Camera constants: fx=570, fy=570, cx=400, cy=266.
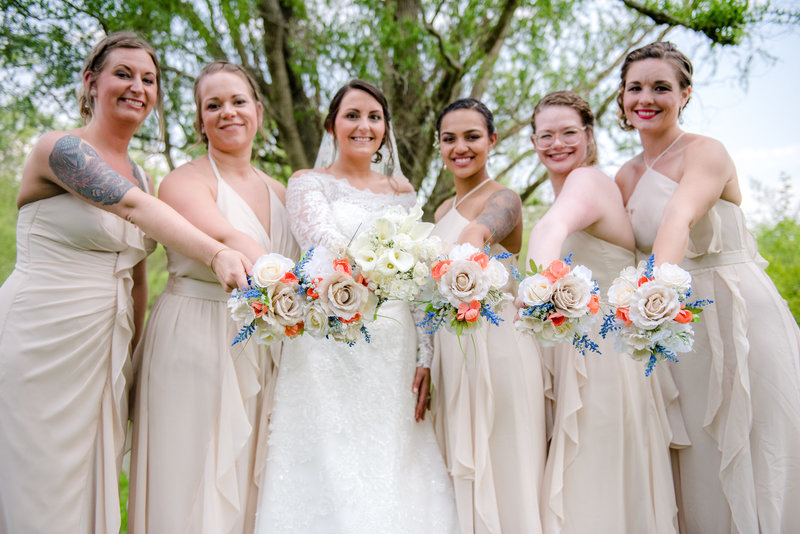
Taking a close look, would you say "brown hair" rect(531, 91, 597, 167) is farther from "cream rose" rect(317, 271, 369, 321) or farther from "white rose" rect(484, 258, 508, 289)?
"cream rose" rect(317, 271, 369, 321)

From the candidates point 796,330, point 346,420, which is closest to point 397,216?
point 346,420

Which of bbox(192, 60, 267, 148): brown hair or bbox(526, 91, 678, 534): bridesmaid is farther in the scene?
bbox(192, 60, 267, 148): brown hair

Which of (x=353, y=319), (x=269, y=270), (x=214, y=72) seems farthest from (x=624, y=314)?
(x=214, y=72)

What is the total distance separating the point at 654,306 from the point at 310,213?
1974mm

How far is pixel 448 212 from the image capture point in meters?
3.86

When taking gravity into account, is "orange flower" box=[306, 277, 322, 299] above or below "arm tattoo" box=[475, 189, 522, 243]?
below

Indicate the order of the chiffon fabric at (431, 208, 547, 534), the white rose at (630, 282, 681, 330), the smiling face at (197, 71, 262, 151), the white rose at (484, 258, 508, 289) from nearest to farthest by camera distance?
the white rose at (630, 282, 681, 330)
the white rose at (484, 258, 508, 289)
the chiffon fabric at (431, 208, 547, 534)
the smiling face at (197, 71, 262, 151)

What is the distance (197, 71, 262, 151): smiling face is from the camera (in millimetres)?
3602

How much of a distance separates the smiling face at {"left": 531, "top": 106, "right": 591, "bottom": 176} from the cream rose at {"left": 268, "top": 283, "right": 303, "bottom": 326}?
2074 millimetres

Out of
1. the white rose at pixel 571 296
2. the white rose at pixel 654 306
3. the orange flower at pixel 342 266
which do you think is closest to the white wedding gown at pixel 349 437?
the orange flower at pixel 342 266

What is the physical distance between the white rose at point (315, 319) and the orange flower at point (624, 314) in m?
1.33

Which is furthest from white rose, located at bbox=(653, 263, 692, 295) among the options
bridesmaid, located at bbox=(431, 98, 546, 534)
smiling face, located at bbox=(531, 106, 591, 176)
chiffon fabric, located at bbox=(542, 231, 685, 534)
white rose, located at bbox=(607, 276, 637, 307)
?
smiling face, located at bbox=(531, 106, 591, 176)

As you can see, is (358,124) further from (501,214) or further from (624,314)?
(624,314)

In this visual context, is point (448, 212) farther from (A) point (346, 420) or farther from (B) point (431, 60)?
(B) point (431, 60)
